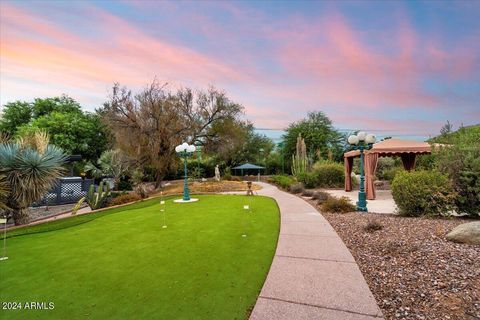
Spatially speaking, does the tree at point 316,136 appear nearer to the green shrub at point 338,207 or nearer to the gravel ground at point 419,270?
the green shrub at point 338,207

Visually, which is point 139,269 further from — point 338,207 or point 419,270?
point 338,207

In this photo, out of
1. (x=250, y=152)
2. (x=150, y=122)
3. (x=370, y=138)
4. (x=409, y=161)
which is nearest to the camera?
(x=370, y=138)

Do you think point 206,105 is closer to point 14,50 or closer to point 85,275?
point 14,50

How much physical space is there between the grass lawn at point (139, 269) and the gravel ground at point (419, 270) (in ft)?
4.81

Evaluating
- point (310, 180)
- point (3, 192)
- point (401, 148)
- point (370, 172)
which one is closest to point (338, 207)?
point (370, 172)

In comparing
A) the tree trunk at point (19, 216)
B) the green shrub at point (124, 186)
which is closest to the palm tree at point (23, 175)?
the tree trunk at point (19, 216)

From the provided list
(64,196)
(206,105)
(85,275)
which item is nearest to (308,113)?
(206,105)

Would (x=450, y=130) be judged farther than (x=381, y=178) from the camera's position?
No

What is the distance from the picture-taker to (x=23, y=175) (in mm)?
7156

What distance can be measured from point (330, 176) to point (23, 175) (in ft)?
50.2

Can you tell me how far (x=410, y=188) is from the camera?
6.32 meters

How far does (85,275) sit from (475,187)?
856 centimetres

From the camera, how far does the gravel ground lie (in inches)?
96.0

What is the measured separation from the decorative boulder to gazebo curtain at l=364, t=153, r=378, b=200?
22.8 ft
